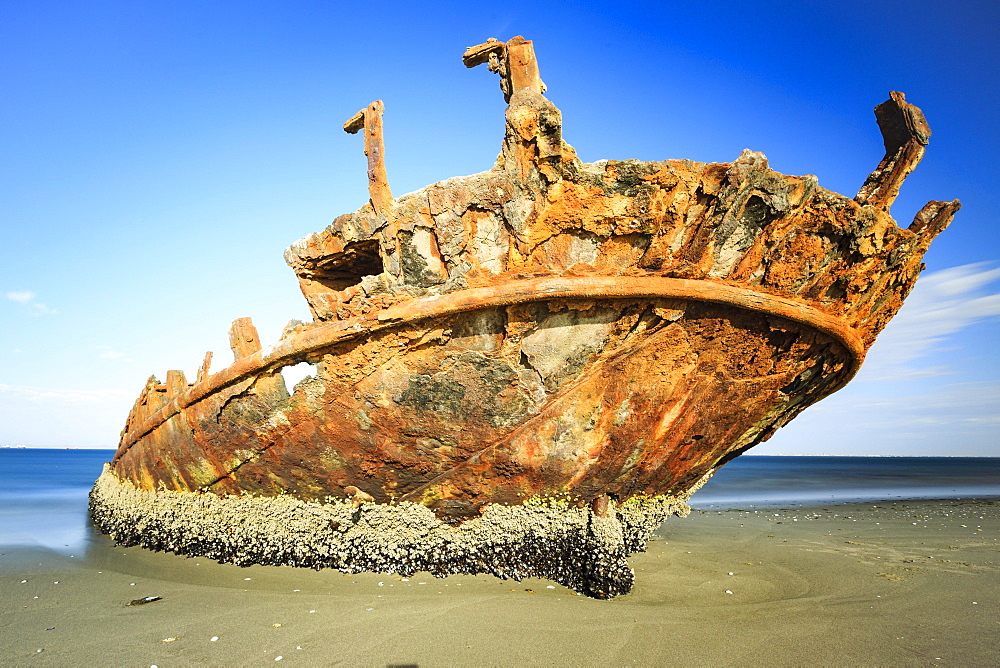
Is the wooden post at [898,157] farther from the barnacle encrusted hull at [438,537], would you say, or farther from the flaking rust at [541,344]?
the barnacle encrusted hull at [438,537]

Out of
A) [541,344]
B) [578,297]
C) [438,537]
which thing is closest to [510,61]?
[578,297]

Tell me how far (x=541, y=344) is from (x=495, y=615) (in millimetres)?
1670

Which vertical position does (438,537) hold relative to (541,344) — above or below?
below

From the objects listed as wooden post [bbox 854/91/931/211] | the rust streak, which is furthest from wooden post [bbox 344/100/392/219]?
wooden post [bbox 854/91/931/211]

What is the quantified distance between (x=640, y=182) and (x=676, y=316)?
0.84 meters

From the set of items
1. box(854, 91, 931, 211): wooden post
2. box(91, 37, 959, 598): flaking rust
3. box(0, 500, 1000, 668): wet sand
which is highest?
box(854, 91, 931, 211): wooden post

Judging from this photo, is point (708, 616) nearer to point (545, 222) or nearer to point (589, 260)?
point (589, 260)

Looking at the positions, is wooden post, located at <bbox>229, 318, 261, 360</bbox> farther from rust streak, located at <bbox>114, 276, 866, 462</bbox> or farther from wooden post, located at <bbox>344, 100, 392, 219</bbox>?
wooden post, located at <bbox>344, 100, 392, 219</bbox>

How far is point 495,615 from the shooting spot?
11.1ft

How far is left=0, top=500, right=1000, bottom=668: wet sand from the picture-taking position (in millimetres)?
2967

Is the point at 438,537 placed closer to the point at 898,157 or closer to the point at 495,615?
the point at 495,615

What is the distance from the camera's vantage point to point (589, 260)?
3.34 meters

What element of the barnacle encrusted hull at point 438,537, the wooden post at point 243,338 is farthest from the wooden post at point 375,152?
the barnacle encrusted hull at point 438,537

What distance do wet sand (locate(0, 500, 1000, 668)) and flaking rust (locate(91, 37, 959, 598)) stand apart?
1.17 ft
